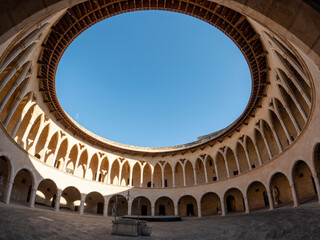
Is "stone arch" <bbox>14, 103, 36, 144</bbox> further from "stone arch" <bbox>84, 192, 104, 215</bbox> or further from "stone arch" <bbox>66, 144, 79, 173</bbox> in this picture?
"stone arch" <bbox>84, 192, 104, 215</bbox>

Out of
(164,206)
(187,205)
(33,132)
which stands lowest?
(164,206)

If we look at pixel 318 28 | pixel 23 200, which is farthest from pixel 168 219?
pixel 318 28

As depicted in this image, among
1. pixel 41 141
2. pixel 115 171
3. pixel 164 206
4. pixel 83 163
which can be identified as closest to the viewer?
pixel 41 141

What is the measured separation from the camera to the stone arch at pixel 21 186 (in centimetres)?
2065

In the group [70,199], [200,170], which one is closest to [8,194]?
[70,199]

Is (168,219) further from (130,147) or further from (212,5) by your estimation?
(212,5)

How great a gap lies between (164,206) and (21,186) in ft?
61.1

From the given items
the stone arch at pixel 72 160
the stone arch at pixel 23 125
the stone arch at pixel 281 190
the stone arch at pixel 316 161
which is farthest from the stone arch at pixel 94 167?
the stone arch at pixel 316 161

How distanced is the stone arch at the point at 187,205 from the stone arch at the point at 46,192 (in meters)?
16.4

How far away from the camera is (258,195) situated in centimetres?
2377

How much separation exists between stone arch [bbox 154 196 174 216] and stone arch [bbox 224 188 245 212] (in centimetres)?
828

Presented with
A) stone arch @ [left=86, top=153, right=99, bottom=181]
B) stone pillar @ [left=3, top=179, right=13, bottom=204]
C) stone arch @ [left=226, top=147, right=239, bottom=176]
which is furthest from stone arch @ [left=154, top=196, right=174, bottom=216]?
stone pillar @ [left=3, top=179, right=13, bottom=204]

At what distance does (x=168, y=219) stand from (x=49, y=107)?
17.0m

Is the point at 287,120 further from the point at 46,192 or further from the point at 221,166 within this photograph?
the point at 46,192
